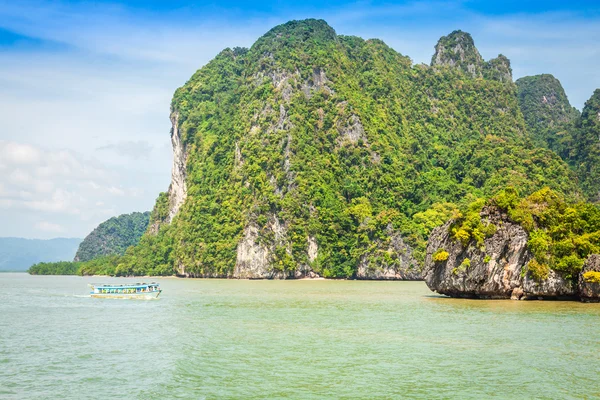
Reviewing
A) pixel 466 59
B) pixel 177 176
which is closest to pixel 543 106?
pixel 466 59

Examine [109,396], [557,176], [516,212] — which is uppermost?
[557,176]

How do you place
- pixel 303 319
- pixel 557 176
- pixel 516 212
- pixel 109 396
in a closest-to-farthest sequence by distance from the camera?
pixel 109 396
pixel 303 319
pixel 516 212
pixel 557 176

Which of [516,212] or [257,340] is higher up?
[516,212]

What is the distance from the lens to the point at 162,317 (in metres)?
40.7

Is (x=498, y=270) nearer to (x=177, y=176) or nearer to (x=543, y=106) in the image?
(x=177, y=176)

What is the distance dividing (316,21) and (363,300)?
4625 inches

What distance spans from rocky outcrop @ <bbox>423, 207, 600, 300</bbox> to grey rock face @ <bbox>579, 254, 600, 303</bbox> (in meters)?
0.15

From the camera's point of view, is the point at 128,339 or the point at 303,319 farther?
the point at 303,319

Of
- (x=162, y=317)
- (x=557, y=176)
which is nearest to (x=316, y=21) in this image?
(x=557, y=176)

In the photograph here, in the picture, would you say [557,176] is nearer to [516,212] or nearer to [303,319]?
[516,212]

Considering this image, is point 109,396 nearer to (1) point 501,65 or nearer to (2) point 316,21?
(2) point 316,21

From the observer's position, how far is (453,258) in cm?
5122

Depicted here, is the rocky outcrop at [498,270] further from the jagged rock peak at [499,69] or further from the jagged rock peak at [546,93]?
the jagged rock peak at [546,93]

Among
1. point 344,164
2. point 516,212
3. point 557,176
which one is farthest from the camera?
point 344,164
